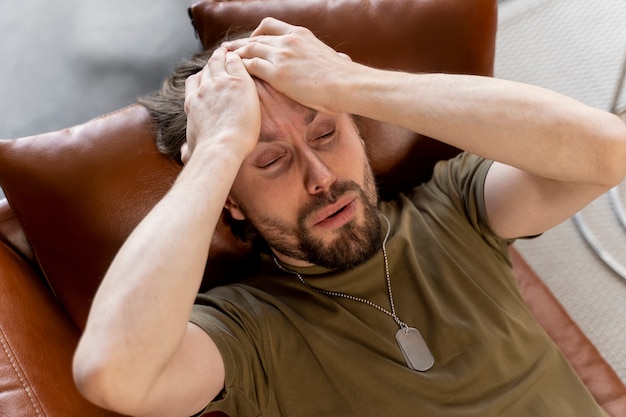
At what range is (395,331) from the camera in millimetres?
1289

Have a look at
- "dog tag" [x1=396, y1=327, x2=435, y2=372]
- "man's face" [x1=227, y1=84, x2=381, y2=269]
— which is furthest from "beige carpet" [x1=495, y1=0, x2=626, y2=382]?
"man's face" [x1=227, y1=84, x2=381, y2=269]

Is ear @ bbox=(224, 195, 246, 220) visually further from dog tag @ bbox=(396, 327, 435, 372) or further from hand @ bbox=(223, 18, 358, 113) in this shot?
dog tag @ bbox=(396, 327, 435, 372)

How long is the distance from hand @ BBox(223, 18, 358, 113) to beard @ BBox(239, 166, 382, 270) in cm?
18

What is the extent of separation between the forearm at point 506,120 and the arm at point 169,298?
25 cm

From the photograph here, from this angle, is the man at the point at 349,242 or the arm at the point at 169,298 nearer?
the arm at the point at 169,298

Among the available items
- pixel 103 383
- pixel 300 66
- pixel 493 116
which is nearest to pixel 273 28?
pixel 300 66

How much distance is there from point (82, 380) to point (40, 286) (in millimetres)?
471

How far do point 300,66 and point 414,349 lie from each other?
613 mm

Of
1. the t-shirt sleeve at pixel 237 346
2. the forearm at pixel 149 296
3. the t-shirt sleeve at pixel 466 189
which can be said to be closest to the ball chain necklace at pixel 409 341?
the t-shirt sleeve at pixel 237 346

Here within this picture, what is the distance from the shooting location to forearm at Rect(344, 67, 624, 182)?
43.4 inches

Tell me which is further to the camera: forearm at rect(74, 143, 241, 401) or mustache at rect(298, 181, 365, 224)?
mustache at rect(298, 181, 365, 224)

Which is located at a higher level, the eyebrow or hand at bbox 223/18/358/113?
hand at bbox 223/18/358/113

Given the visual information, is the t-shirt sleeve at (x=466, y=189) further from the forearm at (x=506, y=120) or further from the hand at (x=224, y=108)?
the hand at (x=224, y=108)

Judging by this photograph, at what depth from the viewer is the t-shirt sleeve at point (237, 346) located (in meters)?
1.14
